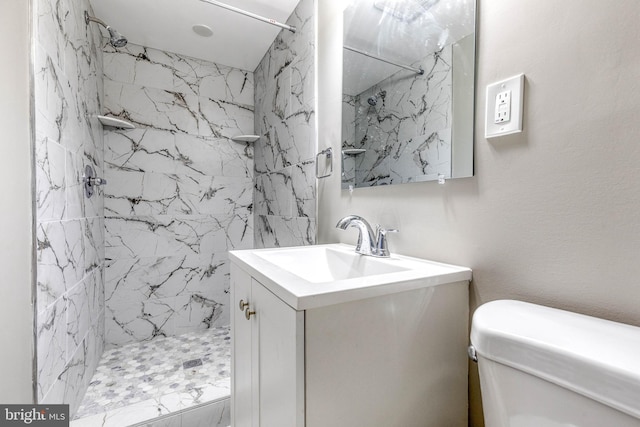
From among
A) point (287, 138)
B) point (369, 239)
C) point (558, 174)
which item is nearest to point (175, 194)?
point (287, 138)

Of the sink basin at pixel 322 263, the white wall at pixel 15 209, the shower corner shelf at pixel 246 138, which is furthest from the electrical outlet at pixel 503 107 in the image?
the shower corner shelf at pixel 246 138

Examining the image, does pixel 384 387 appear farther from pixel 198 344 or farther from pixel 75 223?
pixel 198 344

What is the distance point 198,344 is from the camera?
213cm

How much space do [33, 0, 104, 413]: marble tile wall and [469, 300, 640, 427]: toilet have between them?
56.3 inches

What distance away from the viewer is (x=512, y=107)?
0.66m

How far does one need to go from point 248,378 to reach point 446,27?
4.00ft

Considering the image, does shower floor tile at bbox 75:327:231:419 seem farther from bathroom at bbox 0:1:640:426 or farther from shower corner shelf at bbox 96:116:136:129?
shower corner shelf at bbox 96:116:136:129

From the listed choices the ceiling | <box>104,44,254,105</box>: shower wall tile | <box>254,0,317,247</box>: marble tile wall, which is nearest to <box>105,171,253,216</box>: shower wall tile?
<box>254,0,317,247</box>: marble tile wall

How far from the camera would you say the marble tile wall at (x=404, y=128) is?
2.80ft

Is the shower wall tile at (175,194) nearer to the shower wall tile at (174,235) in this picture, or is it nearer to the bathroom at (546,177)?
the shower wall tile at (174,235)

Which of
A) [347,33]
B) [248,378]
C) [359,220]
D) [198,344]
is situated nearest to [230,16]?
[347,33]

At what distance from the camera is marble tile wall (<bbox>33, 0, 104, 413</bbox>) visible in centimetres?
106

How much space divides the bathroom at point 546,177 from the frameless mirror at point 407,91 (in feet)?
0.16

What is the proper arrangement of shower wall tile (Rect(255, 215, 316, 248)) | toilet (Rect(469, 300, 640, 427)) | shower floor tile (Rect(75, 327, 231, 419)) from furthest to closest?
shower wall tile (Rect(255, 215, 316, 248)) → shower floor tile (Rect(75, 327, 231, 419)) → toilet (Rect(469, 300, 640, 427))
